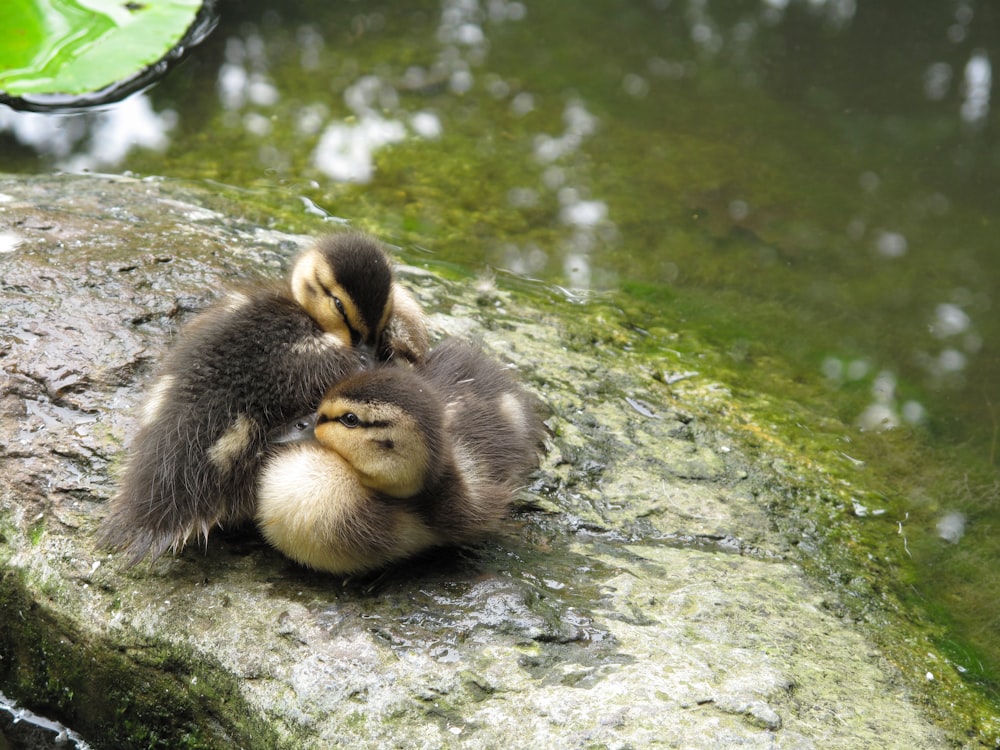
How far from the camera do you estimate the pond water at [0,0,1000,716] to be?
4691 millimetres

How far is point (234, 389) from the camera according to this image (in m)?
2.79

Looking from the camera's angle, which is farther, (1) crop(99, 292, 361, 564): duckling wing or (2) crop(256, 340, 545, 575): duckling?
(1) crop(99, 292, 361, 564): duckling wing

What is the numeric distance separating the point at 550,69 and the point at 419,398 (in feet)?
16.8

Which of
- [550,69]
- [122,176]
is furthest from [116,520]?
[550,69]

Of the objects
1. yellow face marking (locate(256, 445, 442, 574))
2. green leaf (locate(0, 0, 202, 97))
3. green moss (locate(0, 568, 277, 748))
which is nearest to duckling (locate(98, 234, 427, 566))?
yellow face marking (locate(256, 445, 442, 574))

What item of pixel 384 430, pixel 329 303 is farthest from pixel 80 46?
pixel 384 430

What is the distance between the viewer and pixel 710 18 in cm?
788

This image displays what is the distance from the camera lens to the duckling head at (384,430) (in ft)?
8.52

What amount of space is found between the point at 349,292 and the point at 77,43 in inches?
166

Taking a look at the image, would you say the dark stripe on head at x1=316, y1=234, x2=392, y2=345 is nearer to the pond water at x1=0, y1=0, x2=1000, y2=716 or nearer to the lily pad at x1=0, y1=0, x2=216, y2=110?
the pond water at x1=0, y1=0, x2=1000, y2=716

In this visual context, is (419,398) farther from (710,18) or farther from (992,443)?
(710,18)

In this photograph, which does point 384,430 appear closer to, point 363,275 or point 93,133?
point 363,275

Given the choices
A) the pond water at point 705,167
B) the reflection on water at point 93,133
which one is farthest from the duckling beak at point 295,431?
the reflection on water at point 93,133

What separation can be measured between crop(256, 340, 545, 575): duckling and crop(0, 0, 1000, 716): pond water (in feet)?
5.88
